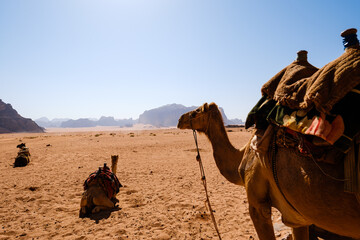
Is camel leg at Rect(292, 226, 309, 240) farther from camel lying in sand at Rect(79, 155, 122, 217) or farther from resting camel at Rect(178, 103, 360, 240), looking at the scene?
camel lying in sand at Rect(79, 155, 122, 217)

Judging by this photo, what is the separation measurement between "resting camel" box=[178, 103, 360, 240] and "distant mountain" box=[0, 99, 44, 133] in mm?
123385

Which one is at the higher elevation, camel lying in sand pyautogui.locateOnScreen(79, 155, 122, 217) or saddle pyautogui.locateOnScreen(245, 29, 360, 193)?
saddle pyautogui.locateOnScreen(245, 29, 360, 193)

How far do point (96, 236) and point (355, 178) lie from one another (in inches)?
215

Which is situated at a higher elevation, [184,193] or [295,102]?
[295,102]

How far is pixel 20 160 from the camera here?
13.3 m

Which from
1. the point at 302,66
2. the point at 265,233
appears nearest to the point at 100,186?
the point at 265,233

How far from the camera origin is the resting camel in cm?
181

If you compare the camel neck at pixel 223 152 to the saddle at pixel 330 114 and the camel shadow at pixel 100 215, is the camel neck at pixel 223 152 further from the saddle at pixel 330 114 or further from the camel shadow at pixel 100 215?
the camel shadow at pixel 100 215

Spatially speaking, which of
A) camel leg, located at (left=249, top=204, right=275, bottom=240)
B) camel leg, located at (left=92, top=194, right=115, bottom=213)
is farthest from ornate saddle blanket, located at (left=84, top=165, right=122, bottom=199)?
camel leg, located at (left=249, top=204, right=275, bottom=240)

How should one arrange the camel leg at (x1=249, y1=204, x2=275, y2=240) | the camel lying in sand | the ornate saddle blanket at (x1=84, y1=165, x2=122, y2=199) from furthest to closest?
the ornate saddle blanket at (x1=84, y1=165, x2=122, y2=199) → the camel lying in sand → the camel leg at (x1=249, y1=204, x2=275, y2=240)

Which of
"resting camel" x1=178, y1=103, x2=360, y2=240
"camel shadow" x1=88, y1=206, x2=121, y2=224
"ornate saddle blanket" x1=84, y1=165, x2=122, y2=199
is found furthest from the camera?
"ornate saddle blanket" x1=84, y1=165, x2=122, y2=199

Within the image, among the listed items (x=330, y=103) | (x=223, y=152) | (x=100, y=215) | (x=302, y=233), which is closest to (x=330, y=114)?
(x=330, y=103)

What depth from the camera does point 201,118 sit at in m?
4.26

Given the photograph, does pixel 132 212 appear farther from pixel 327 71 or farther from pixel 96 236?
pixel 327 71
